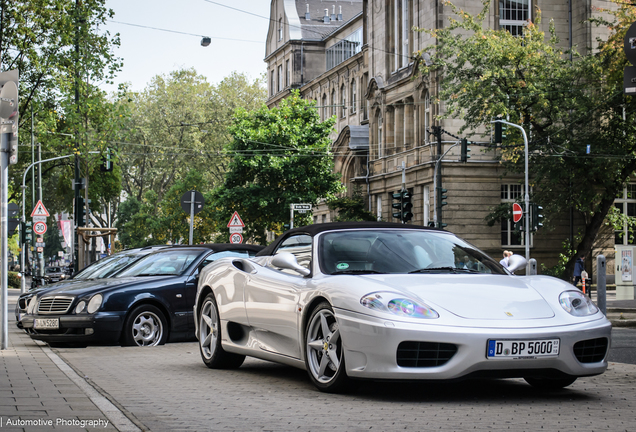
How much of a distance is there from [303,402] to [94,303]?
670 centimetres

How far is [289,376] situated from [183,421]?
2.75m

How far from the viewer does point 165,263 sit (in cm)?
1393

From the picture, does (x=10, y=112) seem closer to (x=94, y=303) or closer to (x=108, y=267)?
(x=94, y=303)

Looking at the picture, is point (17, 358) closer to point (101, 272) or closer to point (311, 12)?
point (101, 272)

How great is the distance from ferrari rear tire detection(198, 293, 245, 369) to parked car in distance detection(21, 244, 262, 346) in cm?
346

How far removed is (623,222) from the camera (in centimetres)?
4544

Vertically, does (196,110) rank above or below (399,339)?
above

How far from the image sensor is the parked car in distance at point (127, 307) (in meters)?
→ 12.6

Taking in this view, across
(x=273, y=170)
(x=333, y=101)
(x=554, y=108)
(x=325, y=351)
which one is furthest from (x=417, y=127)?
(x=325, y=351)

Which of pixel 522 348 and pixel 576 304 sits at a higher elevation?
pixel 576 304

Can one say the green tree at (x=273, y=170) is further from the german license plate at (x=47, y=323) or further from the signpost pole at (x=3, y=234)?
the signpost pole at (x=3, y=234)

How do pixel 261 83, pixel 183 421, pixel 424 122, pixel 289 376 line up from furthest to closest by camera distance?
pixel 261 83
pixel 424 122
pixel 289 376
pixel 183 421

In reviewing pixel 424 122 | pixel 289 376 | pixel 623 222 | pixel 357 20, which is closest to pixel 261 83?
pixel 357 20

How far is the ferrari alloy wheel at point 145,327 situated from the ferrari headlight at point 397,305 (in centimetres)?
694
